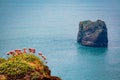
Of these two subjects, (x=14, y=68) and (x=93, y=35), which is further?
(x=93, y=35)

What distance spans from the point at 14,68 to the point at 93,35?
115 meters

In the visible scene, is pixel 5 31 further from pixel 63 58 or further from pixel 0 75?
pixel 0 75

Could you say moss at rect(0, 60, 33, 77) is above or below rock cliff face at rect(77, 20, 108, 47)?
above

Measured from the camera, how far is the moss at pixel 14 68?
10.4 meters

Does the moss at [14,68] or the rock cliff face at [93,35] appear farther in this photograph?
the rock cliff face at [93,35]

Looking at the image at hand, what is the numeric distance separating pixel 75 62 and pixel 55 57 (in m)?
6.35

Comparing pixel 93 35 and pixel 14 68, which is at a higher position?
pixel 14 68

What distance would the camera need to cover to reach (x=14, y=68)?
34.5 ft

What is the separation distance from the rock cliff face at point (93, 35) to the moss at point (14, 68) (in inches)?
4367

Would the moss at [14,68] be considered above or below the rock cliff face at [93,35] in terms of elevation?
above

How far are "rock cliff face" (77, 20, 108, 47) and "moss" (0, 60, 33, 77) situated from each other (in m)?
111

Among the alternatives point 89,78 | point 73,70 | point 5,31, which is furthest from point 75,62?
point 5,31

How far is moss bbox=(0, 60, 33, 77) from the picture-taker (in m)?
10.4

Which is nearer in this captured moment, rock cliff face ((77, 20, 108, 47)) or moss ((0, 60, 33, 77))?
moss ((0, 60, 33, 77))
